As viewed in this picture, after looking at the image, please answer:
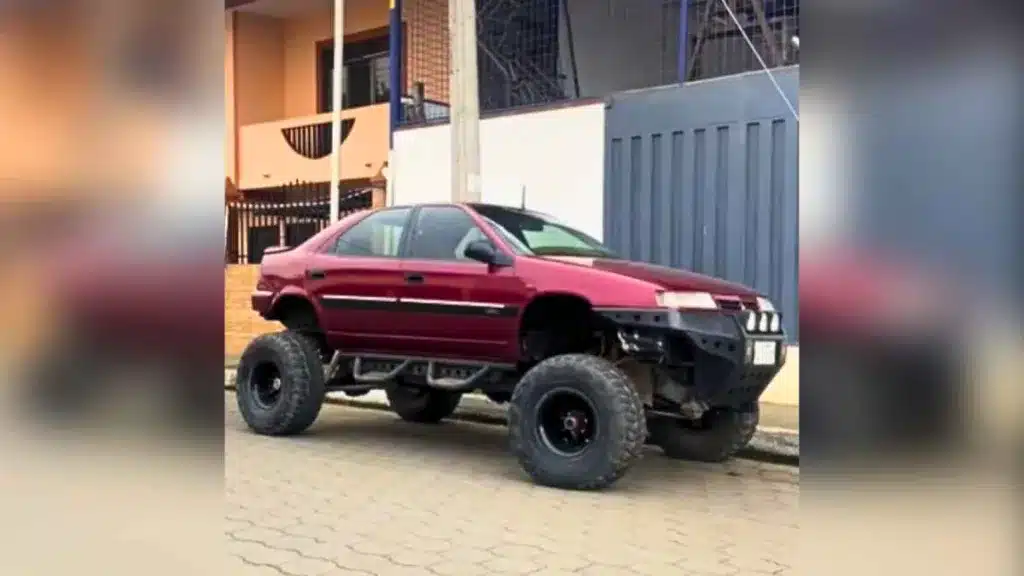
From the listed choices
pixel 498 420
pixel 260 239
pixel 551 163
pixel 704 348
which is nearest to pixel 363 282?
pixel 498 420

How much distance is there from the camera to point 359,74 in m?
16.8

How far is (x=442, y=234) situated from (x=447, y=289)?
0.49m

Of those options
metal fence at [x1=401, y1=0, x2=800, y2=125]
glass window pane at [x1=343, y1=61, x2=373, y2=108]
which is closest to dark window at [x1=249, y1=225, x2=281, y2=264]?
glass window pane at [x1=343, y1=61, x2=373, y2=108]

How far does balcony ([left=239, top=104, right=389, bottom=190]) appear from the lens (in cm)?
1417

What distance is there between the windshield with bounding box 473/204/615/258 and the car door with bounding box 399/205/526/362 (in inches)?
7.0

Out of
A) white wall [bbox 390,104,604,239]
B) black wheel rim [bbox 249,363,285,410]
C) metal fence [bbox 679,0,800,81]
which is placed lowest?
black wheel rim [bbox 249,363,285,410]

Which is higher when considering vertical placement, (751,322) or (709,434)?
(751,322)

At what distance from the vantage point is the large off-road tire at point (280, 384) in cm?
711

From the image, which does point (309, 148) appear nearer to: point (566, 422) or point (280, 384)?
point (280, 384)

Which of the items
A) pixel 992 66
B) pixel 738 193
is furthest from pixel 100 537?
pixel 738 193

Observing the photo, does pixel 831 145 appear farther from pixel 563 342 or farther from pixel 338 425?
pixel 338 425

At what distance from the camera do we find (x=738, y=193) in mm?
9312

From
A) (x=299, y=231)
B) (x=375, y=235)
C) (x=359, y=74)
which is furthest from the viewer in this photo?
(x=359, y=74)

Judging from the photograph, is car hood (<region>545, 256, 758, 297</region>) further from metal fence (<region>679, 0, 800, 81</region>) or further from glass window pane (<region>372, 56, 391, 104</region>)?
glass window pane (<region>372, 56, 391, 104</region>)
